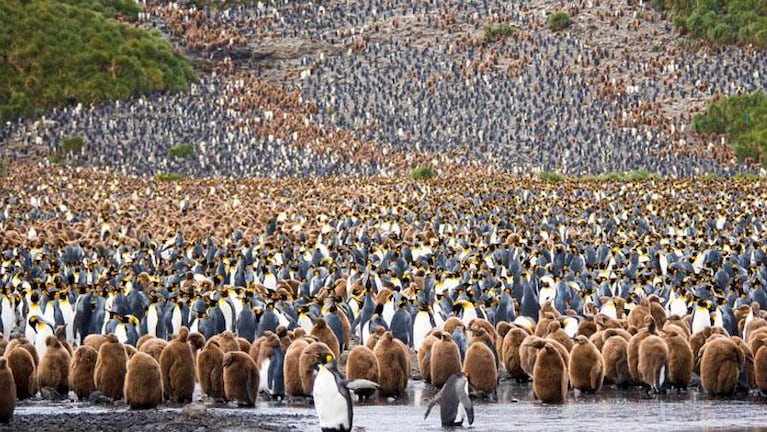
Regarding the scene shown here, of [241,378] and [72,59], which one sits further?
[72,59]

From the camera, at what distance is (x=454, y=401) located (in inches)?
498

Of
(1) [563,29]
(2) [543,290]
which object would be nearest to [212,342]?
(2) [543,290]

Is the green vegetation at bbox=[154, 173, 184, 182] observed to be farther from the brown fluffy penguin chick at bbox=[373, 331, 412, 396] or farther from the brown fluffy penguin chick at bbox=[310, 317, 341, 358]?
the brown fluffy penguin chick at bbox=[373, 331, 412, 396]

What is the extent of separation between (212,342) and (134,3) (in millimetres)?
62003

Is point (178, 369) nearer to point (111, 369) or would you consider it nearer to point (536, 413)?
point (111, 369)

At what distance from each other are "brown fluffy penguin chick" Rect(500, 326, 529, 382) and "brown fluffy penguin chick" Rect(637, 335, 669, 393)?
1459mm

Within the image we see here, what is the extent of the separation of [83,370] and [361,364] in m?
2.88

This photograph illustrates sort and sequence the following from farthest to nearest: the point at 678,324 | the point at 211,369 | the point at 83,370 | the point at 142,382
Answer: the point at 678,324, the point at 83,370, the point at 211,369, the point at 142,382

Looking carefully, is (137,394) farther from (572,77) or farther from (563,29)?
(563,29)

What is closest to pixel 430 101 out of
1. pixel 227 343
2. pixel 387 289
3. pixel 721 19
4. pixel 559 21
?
pixel 559 21

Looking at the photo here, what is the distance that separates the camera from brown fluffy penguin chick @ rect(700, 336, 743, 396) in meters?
14.1

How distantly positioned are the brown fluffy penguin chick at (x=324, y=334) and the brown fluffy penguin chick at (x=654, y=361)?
10.9 ft

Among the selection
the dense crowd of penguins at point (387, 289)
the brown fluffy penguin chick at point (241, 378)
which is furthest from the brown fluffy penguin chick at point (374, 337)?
the brown fluffy penguin chick at point (241, 378)

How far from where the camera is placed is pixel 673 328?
1495 centimetres
